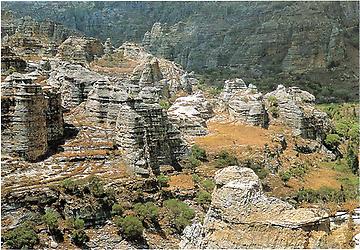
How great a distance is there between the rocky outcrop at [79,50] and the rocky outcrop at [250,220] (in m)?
30.9

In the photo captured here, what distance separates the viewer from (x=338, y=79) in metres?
78.2

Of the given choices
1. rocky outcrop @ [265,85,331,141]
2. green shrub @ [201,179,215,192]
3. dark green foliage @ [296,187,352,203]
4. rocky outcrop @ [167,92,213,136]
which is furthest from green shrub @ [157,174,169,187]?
rocky outcrop @ [265,85,331,141]

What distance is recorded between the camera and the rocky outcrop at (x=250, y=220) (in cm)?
859

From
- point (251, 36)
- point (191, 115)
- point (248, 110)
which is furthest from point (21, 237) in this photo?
point (251, 36)

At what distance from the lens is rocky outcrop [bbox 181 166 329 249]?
8586 millimetres

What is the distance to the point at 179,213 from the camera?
19.5 meters

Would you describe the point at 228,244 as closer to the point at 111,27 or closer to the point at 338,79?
the point at 338,79

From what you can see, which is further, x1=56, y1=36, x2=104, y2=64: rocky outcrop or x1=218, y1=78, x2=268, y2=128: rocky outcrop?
x1=56, y1=36, x2=104, y2=64: rocky outcrop

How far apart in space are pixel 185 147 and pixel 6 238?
30.6ft

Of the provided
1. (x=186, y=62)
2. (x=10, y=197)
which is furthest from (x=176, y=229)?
(x=186, y=62)

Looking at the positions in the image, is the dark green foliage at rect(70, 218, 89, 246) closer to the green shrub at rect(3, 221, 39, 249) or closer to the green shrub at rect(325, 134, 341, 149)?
the green shrub at rect(3, 221, 39, 249)

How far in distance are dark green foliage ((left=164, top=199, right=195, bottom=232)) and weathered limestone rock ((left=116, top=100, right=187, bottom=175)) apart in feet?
3.90

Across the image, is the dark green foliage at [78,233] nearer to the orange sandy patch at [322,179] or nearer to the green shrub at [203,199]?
the green shrub at [203,199]

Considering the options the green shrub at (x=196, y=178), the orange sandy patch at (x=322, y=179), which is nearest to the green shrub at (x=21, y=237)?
the green shrub at (x=196, y=178)
